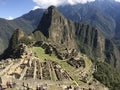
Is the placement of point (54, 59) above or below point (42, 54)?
below

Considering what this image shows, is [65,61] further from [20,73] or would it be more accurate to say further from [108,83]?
[20,73]

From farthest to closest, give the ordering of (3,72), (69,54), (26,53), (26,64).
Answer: (69,54)
(26,53)
(26,64)
(3,72)

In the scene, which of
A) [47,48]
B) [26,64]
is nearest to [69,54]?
[47,48]

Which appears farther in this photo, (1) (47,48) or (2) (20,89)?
(1) (47,48)

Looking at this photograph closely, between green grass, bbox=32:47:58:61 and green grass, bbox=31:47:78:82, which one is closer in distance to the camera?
green grass, bbox=31:47:78:82

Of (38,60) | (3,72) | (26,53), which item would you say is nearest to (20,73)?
(3,72)

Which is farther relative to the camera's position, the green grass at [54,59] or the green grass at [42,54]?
the green grass at [42,54]

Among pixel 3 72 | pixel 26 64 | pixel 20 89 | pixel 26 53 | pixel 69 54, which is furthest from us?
pixel 69 54

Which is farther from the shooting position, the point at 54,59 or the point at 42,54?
the point at 42,54

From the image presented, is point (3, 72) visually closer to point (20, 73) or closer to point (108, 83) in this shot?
point (20, 73)

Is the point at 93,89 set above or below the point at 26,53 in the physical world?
below
